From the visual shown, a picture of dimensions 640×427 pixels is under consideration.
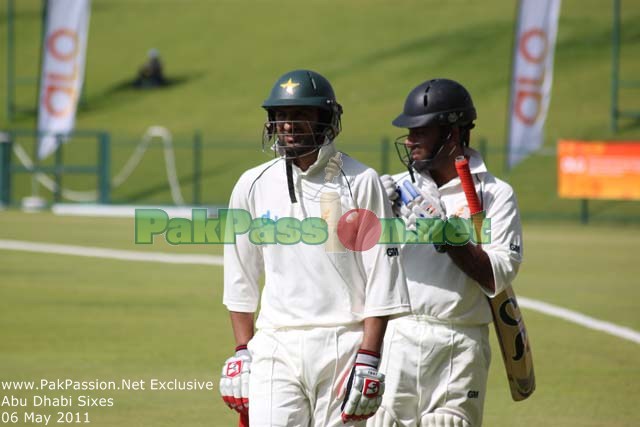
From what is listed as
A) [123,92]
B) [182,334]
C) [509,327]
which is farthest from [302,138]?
[123,92]

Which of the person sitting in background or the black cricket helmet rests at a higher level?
the person sitting in background

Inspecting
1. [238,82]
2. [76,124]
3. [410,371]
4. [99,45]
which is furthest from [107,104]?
[410,371]

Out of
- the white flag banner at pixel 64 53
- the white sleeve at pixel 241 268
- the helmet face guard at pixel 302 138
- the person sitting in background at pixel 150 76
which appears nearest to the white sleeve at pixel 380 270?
the helmet face guard at pixel 302 138

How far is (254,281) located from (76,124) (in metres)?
40.6

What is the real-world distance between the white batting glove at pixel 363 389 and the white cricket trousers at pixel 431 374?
3.00 ft

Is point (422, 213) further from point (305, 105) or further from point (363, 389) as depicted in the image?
point (363, 389)

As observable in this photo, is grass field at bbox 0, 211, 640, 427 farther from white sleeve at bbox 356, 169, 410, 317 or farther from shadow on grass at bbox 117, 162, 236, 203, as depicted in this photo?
shadow on grass at bbox 117, 162, 236, 203

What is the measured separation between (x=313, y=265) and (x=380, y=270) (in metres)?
0.30

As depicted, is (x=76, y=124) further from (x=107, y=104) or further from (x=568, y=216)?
(x=568, y=216)

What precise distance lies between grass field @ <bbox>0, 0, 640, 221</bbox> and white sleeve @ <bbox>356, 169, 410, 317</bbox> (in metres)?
24.4

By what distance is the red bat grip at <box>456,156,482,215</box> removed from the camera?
591 cm

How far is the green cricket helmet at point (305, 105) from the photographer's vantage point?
206 inches

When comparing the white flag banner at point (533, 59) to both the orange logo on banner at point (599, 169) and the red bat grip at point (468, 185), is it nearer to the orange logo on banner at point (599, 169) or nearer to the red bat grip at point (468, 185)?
the orange logo on banner at point (599, 169)

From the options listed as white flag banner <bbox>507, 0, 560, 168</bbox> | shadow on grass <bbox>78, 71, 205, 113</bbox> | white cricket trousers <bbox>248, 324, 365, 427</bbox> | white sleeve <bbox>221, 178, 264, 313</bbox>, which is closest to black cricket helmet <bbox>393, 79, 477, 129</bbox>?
white sleeve <bbox>221, 178, 264, 313</bbox>
